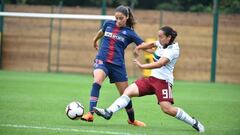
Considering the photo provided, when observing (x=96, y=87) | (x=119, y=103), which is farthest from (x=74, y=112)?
(x=119, y=103)

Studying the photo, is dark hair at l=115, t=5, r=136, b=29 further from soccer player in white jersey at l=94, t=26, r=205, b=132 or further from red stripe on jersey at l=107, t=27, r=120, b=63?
soccer player in white jersey at l=94, t=26, r=205, b=132

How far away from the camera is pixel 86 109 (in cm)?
1254

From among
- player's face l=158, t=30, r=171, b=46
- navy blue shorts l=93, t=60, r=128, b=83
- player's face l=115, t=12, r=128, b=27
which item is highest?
player's face l=115, t=12, r=128, b=27

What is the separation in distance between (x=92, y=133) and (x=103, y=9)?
16.7 metres

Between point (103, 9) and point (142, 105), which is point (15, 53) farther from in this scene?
point (142, 105)

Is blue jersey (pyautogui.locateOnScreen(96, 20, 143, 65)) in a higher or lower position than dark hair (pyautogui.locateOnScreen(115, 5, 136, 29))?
lower

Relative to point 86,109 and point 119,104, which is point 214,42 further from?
point 119,104

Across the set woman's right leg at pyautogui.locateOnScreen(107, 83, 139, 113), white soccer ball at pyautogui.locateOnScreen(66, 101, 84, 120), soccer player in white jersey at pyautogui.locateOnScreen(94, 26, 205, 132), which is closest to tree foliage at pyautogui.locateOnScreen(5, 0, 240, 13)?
soccer player in white jersey at pyautogui.locateOnScreen(94, 26, 205, 132)

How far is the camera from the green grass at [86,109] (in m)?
9.35

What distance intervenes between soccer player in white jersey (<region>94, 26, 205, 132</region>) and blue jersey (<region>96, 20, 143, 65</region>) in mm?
814

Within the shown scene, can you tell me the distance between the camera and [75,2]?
2638 centimetres

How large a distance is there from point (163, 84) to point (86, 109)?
10.6ft

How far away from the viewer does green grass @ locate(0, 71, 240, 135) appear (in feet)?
30.7

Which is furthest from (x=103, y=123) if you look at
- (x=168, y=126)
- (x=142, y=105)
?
(x=142, y=105)
